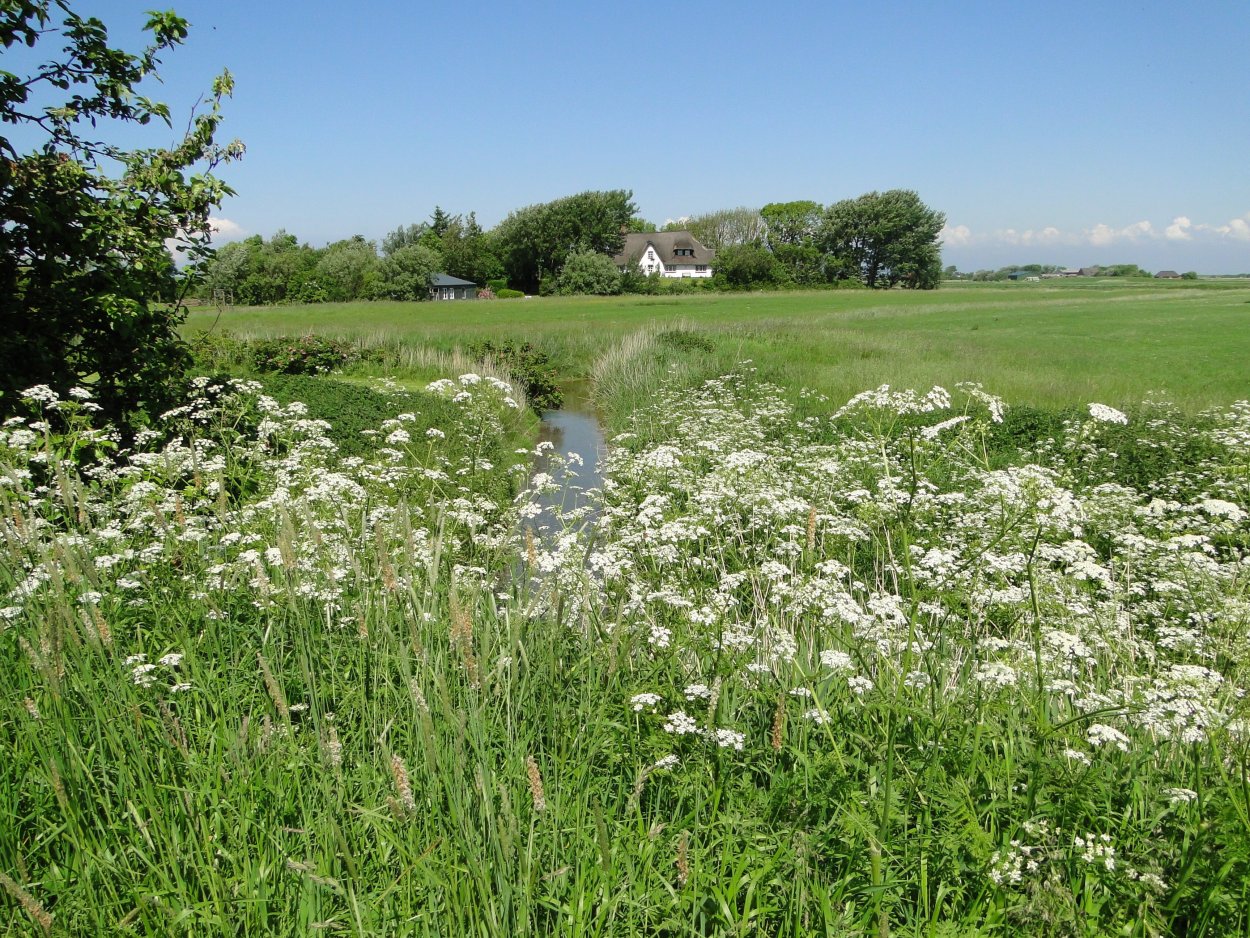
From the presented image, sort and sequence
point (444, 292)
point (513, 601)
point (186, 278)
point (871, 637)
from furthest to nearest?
1. point (444, 292)
2. point (186, 278)
3. point (871, 637)
4. point (513, 601)

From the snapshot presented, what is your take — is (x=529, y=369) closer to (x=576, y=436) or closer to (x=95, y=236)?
(x=576, y=436)

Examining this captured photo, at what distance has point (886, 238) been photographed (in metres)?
95.1

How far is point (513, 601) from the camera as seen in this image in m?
3.41

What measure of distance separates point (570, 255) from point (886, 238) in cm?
4280

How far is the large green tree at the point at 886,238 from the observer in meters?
93.8

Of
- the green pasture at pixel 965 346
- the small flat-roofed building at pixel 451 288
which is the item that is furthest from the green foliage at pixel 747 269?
the green pasture at pixel 965 346

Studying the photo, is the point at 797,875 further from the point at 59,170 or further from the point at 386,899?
the point at 59,170

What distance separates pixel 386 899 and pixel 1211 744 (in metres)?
2.95

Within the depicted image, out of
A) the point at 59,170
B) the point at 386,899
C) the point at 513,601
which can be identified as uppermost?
the point at 59,170

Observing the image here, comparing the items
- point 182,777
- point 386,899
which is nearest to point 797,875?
point 386,899

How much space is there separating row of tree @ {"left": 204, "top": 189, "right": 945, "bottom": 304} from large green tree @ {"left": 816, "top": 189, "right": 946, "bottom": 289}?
129 millimetres

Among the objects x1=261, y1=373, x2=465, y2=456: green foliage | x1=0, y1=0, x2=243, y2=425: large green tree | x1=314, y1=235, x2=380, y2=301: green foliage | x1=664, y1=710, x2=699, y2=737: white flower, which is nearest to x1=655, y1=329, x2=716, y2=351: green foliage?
x1=261, y1=373, x2=465, y2=456: green foliage

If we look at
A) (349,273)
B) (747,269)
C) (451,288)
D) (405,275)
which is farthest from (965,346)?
(451,288)

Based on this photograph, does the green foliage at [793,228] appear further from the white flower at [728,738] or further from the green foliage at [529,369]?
the white flower at [728,738]
